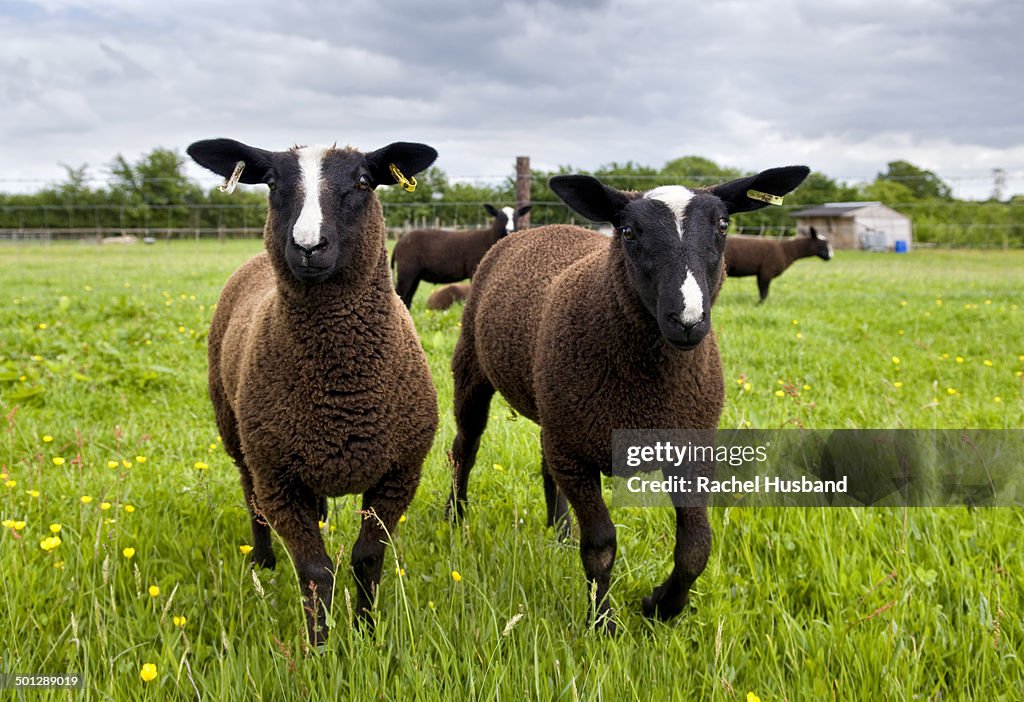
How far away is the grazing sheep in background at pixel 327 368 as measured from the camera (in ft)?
9.14

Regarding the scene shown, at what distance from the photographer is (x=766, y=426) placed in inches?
183

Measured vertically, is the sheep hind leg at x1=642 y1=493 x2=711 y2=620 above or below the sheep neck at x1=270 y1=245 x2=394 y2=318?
below

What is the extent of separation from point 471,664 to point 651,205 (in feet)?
5.74

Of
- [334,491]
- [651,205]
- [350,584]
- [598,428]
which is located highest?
[651,205]

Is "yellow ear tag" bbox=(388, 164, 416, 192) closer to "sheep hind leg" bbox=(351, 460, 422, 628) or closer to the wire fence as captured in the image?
"sheep hind leg" bbox=(351, 460, 422, 628)

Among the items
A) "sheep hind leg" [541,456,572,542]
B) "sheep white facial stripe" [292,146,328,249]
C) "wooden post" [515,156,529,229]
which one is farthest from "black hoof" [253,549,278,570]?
"wooden post" [515,156,529,229]

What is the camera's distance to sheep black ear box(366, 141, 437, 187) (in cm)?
307

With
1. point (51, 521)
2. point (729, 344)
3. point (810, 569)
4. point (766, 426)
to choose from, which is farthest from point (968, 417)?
point (51, 521)

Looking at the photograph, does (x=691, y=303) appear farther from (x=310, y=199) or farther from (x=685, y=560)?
(x=310, y=199)

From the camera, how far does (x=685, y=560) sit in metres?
2.75

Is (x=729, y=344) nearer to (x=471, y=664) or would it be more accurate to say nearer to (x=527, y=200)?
(x=527, y=200)

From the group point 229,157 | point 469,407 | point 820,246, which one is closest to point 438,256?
point 469,407

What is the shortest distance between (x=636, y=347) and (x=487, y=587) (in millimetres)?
1105

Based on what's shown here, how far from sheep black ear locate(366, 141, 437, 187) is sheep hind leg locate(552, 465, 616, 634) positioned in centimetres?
144
